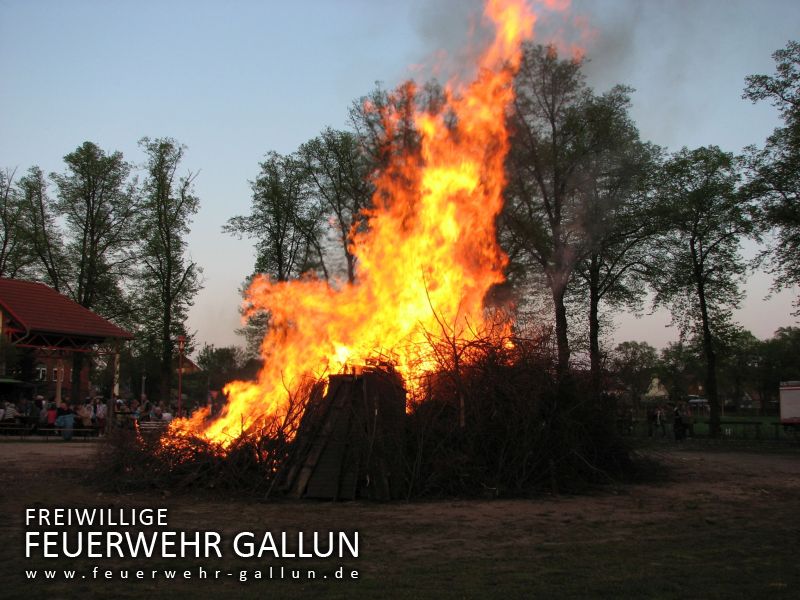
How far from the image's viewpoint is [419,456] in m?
11.2

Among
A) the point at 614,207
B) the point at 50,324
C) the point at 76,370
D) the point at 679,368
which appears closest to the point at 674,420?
the point at 614,207

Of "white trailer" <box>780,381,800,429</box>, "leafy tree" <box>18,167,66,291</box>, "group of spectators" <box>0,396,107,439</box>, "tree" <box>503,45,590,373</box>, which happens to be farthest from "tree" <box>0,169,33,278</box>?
"white trailer" <box>780,381,800,429</box>

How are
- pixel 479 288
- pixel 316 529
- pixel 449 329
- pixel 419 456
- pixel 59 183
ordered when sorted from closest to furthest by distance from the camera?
pixel 316 529, pixel 419 456, pixel 449 329, pixel 479 288, pixel 59 183

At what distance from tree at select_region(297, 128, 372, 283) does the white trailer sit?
2315 centimetres

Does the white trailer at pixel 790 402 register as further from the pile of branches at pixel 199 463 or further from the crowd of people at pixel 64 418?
the pile of branches at pixel 199 463

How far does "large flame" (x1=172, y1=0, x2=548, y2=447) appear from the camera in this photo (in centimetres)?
1318

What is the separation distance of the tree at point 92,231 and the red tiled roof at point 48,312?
1.76 metres

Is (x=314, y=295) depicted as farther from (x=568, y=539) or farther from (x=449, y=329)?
(x=568, y=539)

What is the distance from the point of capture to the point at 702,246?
31484 millimetres

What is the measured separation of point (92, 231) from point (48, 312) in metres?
5.44

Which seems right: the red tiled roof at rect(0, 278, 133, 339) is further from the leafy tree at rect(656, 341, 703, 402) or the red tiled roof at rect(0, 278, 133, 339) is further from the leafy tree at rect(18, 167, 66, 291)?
the leafy tree at rect(656, 341, 703, 402)

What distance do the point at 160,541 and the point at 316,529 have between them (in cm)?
172

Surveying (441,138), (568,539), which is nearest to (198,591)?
(568,539)

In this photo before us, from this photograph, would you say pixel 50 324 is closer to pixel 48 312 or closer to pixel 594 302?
pixel 48 312
